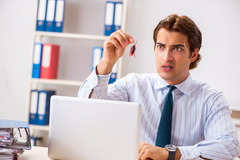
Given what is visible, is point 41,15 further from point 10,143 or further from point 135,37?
point 10,143

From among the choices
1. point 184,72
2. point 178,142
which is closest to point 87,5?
point 184,72

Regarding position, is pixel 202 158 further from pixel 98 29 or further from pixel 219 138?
pixel 98 29

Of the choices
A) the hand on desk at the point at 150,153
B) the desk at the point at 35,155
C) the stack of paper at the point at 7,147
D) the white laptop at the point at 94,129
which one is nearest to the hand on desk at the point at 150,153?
the hand on desk at the point at 150,153

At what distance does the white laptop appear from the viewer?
33.5 inches

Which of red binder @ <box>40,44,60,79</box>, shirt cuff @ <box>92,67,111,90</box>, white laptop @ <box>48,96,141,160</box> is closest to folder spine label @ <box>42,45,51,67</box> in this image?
red binder @ <box>40,44,60,79</box>

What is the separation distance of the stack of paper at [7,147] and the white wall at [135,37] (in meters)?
1.82

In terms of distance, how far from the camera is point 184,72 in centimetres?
156

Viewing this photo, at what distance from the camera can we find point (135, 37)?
2.67 meters

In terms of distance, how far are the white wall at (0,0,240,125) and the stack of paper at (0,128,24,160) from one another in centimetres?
182

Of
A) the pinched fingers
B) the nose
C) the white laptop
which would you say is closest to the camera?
the white laptop

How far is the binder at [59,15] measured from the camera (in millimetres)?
2412

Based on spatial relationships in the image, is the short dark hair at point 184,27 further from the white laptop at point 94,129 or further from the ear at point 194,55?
the white laptop at point 94,129

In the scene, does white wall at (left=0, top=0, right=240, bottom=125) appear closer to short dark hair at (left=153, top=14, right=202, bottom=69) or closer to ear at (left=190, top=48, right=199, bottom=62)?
ear at (left=190, top=48, right=199, bottom=62)

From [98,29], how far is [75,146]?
2037 mm
